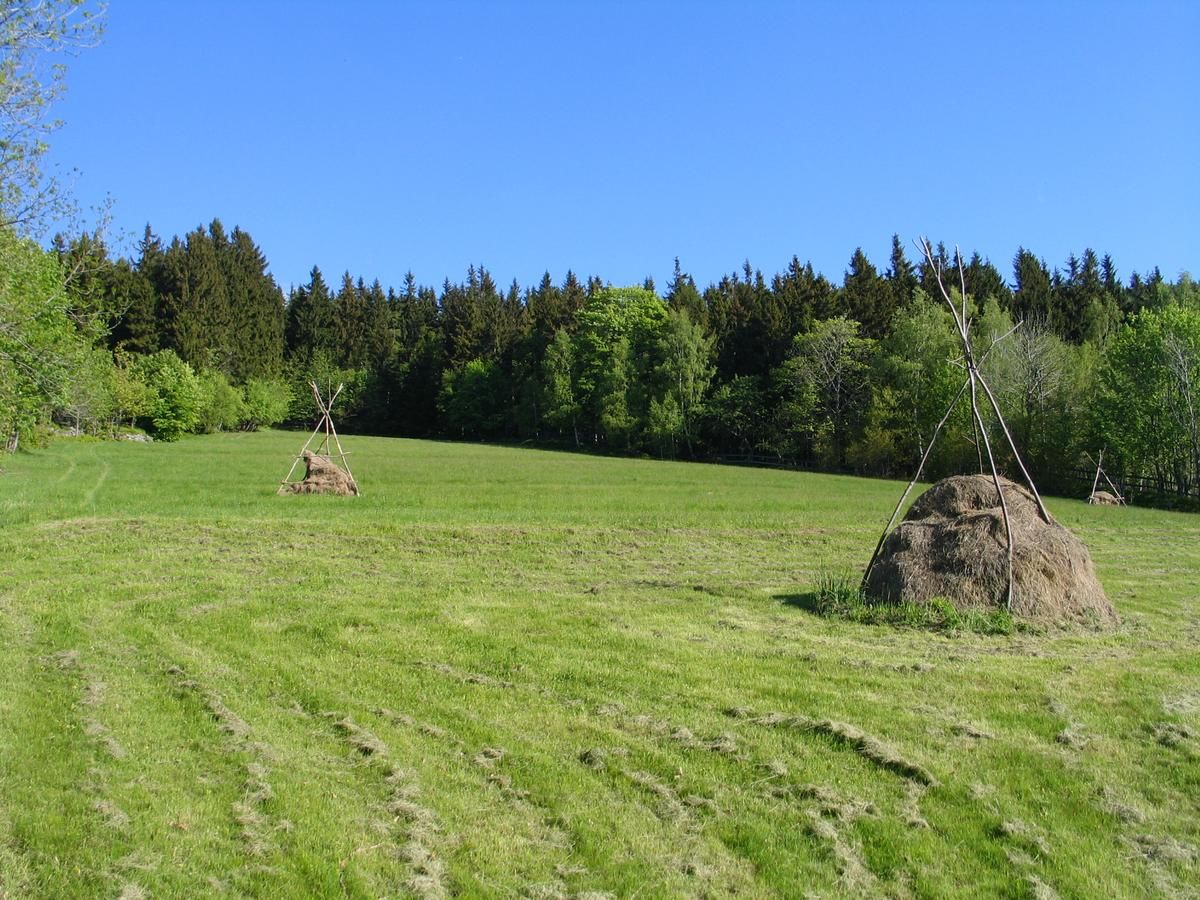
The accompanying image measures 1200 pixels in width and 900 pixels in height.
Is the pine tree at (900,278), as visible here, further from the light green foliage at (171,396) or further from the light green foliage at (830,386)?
the light green foliage at (171,396)

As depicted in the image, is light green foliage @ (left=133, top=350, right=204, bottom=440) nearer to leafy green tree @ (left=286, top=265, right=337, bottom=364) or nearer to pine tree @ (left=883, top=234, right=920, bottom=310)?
leafy green tree @ (left=286, top=265, right=337, bottom=364)

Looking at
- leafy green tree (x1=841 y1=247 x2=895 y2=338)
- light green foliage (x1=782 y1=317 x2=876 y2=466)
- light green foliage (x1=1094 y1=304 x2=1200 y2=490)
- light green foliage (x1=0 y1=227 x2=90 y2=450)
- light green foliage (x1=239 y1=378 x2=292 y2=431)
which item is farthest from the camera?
light green foliage (x1=239 y1=378 x2=292 y2=431)

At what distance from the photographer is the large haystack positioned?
1198cm

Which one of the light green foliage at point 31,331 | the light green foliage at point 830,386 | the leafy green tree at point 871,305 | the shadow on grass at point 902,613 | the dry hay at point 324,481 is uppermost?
the leafy green tree at point 871,305

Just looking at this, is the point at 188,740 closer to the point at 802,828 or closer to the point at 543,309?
the point at 802,828

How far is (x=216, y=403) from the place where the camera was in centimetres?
9331

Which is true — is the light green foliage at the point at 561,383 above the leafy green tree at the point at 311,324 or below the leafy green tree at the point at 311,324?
below

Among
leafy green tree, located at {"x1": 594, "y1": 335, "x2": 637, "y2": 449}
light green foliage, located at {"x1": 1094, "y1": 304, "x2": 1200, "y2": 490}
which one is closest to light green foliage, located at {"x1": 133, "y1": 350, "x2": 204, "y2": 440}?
leafy green tree, located at {"x1": 594, "y1": 335, "x2": 637, "y2": 449}

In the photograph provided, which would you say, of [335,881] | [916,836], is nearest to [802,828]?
[916,836]

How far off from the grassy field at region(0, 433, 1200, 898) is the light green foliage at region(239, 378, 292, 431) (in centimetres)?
9161

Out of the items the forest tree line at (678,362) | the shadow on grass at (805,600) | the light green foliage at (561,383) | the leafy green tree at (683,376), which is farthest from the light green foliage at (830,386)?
the shadow on grass at (805,600)

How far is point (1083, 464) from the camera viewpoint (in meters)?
51.2

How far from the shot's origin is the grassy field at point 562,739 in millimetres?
5082

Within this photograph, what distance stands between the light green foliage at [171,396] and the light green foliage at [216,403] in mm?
2984
